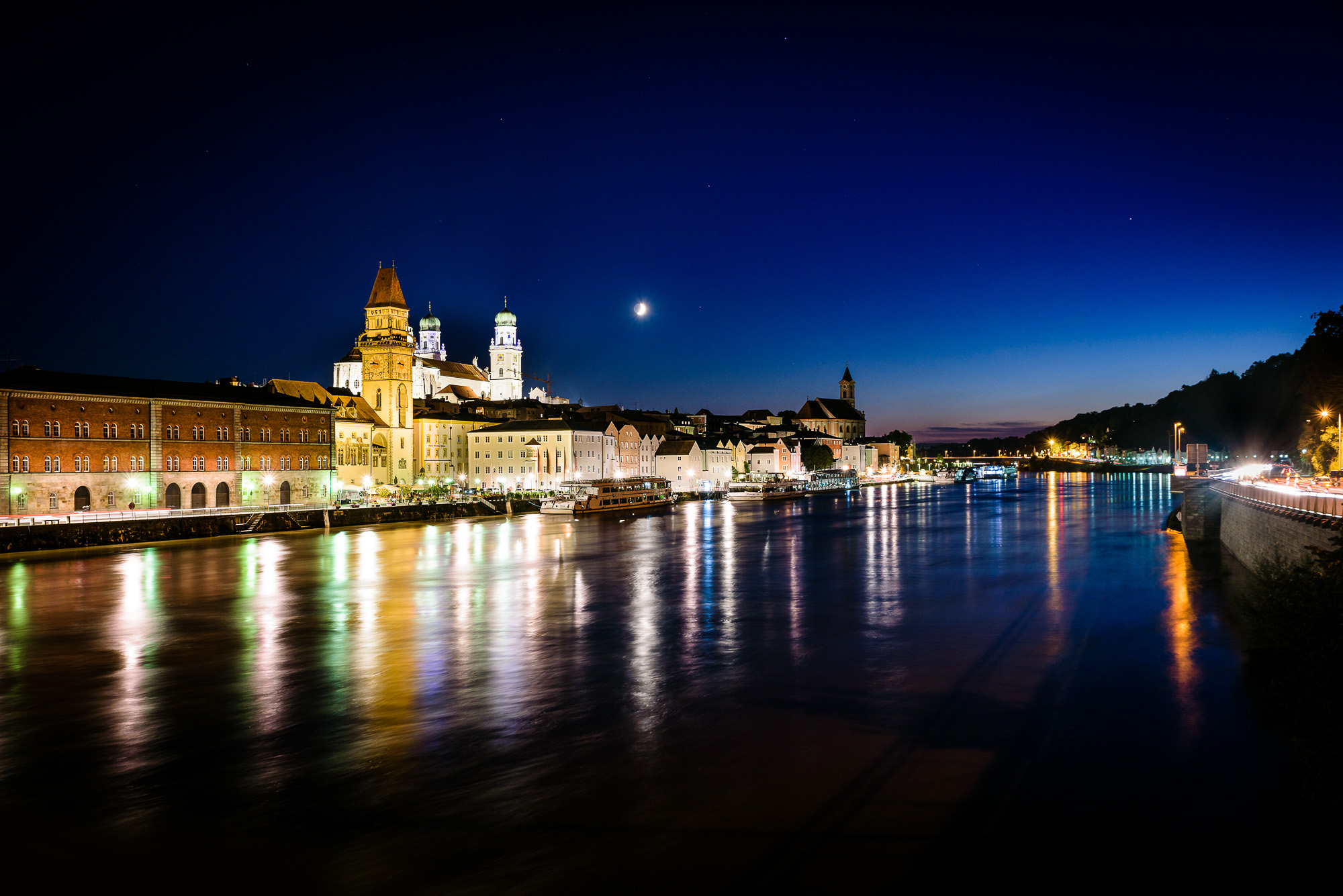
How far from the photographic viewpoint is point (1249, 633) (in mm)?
21156

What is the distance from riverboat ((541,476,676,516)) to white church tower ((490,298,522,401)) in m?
57.9

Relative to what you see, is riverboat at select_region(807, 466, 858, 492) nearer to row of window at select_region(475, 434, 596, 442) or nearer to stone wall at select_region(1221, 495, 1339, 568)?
row of window at select_region(475, 434, 596, 442)

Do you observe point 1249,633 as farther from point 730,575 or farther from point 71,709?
point 71,709

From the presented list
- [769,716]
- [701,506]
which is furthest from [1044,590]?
[701,506]

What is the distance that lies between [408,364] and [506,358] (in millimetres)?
54322

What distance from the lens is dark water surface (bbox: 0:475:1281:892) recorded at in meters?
10.2

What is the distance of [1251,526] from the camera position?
30.1 m

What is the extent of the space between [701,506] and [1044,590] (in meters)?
59.2

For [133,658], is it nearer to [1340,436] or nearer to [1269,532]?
[1269,532]

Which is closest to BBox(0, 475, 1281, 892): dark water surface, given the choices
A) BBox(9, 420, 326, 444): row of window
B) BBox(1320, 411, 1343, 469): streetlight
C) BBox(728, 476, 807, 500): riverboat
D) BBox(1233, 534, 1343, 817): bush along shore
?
BBox(1233, 534, 1343, 817): bush along shore

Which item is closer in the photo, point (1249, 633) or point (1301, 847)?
point (1301, 847)

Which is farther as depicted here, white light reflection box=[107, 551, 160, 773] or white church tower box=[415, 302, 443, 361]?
white church tower box=[415, 302, 443, 361]

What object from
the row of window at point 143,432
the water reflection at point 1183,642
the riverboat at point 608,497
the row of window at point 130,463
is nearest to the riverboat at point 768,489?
the riverboat at point 608,497

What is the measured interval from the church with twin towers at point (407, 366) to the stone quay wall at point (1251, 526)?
7541cm
